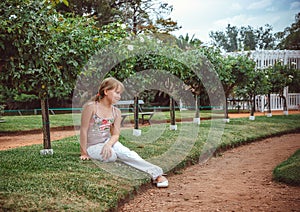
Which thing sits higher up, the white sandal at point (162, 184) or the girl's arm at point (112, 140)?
the girl's arm at point (112, 140)

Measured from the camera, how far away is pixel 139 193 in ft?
14.6

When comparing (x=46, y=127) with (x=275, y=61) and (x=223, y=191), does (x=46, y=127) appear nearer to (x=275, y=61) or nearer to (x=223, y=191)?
(x=223, y=191)

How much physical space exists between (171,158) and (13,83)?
301cm

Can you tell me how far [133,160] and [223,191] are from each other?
128cm

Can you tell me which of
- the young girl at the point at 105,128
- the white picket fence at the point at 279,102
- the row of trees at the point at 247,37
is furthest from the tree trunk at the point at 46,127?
the row of trees at the point at 247,37

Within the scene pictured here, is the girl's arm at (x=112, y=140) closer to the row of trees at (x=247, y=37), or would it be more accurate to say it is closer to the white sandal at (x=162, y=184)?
the white sandal at (x=162, y=184)

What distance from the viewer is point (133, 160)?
4.59 metres

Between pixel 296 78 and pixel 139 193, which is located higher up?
pixel 296 78

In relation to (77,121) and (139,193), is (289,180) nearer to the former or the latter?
(139,193)

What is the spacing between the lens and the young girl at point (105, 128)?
14.5ft

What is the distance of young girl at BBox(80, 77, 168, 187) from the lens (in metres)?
4.43

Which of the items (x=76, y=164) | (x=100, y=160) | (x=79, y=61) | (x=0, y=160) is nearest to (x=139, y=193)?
(x=100, y=160)

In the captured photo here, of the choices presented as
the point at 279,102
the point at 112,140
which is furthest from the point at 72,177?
the point at 279,102

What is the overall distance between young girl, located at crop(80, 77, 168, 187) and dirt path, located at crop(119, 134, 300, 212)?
22.9 inches
